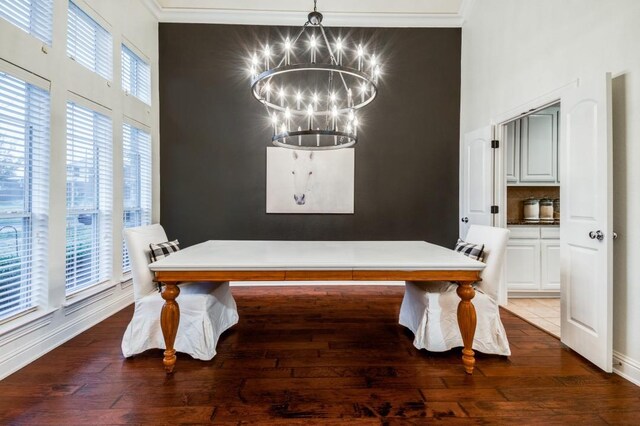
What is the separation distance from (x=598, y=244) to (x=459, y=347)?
120 centimetres

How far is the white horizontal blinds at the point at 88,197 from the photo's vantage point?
259 cm

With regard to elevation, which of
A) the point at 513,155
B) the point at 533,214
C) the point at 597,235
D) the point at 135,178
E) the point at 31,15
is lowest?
the point at 597,235

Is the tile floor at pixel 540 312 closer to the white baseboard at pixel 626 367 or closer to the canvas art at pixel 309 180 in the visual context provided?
the white baseboard at pixel 626 367

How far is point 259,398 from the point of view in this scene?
176 centimetres

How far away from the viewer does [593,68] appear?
2.25 m

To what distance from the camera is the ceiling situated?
3.96 metres

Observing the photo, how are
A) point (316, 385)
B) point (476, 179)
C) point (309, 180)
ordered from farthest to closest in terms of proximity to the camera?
point (309, 180) → point (476, 179) → point (316, 385)

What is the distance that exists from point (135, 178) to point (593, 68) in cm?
445

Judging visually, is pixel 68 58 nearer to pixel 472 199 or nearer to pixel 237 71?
pixel 237 71

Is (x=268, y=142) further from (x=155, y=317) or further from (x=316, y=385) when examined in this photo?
(x=316, y=385)

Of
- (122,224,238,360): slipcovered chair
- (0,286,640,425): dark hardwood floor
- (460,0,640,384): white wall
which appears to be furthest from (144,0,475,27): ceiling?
(0,286,640,425): dark hardwood floor

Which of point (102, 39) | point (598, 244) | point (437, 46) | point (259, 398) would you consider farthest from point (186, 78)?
point (598, 244)

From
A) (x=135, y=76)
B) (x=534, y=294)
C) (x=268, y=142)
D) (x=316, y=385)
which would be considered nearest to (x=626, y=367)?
(x=534, y=294)

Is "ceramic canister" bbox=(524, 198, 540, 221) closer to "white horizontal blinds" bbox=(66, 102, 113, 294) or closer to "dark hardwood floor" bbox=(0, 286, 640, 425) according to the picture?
"dark hardwood floor" bbox=(0, 286, 640, 425)
